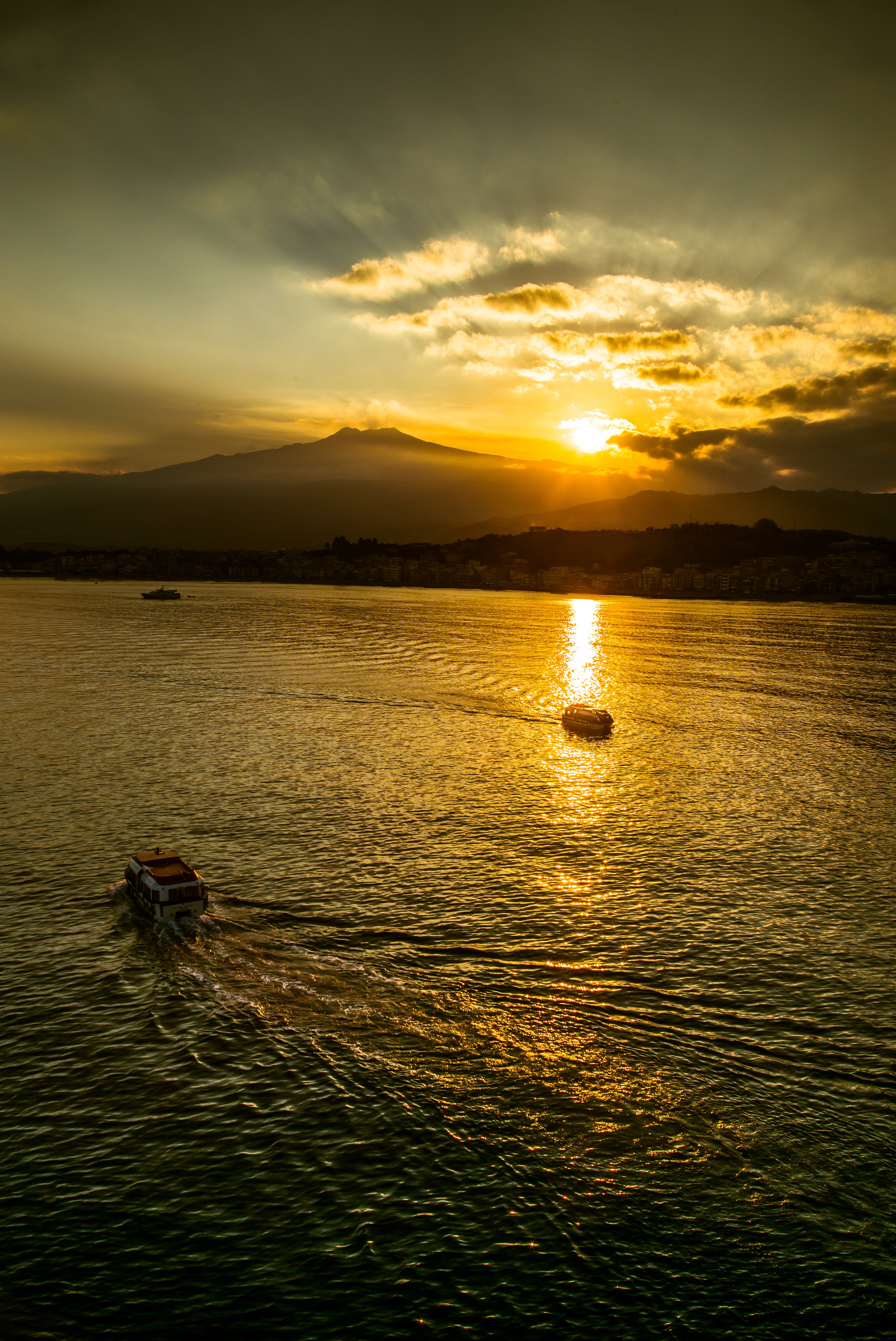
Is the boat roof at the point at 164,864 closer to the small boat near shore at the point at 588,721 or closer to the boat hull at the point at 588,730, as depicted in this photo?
the boat hull at the point at 588,730

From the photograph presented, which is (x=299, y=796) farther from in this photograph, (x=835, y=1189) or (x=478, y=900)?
(x=835, y=1189)

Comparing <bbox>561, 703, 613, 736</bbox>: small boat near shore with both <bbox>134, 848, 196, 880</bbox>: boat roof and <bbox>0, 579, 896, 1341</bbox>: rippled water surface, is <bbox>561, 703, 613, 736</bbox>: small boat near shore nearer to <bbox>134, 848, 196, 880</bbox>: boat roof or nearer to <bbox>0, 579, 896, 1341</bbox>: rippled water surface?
<bbox>0, 579, 896, 1341</bbox>: rippled water surface

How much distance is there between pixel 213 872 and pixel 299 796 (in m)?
11.8

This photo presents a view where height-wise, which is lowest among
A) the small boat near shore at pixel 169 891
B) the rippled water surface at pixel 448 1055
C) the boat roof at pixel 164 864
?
the rippled water surface at pixel 448 1055

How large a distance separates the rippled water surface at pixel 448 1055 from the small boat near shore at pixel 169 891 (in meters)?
0.81

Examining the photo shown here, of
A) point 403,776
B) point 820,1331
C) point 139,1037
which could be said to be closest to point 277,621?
point 403,776

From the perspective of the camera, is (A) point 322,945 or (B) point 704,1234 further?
(A) point 322,945

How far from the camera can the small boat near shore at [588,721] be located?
211 ft

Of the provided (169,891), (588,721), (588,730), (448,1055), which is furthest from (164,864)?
(588,721)

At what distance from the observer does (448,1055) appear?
2139 cm

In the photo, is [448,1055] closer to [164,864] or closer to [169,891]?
[169,891]

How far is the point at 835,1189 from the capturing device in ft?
57.4

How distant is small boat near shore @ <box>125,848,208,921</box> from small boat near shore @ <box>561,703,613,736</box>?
40782 millimetres

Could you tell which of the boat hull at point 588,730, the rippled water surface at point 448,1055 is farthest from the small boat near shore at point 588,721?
the rippled water surface at point 448,1055
